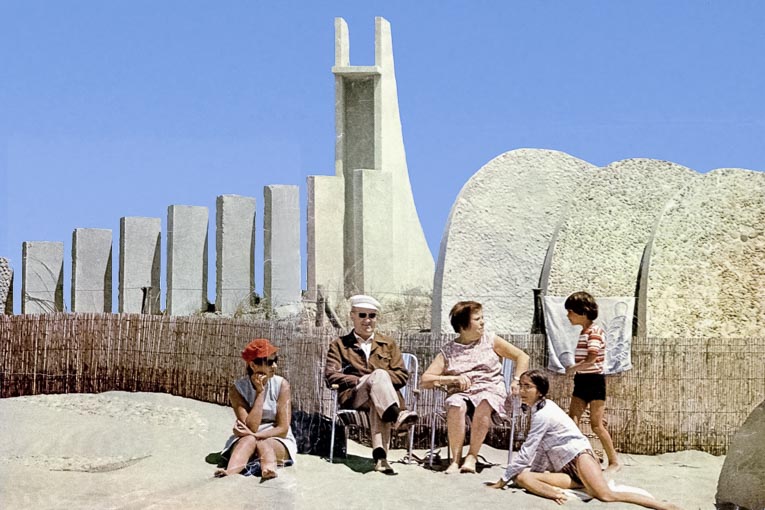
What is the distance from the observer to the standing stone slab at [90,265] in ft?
55.6

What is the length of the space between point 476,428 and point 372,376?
0.78 m

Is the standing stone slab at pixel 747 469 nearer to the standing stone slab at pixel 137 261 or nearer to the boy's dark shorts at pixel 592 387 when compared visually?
the boy's dark shorts at pixel 592 387

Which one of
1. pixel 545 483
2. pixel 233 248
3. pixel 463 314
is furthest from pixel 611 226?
pixel 233 248

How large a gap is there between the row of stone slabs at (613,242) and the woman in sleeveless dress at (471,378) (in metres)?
3.40

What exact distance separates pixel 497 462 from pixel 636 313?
2.98 metres

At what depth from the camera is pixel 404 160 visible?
2031 centimetres

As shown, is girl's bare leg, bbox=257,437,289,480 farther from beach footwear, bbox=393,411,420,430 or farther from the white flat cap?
the white flat cap

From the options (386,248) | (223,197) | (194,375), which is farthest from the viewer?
(386,248)

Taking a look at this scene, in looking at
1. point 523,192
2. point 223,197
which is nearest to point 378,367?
point 523,192

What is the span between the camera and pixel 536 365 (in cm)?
1101

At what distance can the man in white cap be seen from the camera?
8.48 metres

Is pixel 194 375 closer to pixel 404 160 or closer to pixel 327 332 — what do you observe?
pixel 327 332

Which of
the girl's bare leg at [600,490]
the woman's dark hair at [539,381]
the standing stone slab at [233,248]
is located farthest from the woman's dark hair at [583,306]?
the standing stone slab at [233,248]

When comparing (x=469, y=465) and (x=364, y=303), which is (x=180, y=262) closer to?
(x=364, y=303)
